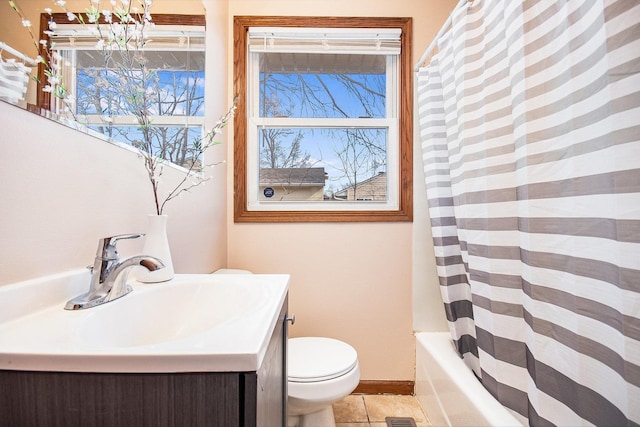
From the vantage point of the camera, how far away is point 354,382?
124cm

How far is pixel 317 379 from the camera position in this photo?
1158 mm

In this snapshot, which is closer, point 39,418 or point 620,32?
point 39,418

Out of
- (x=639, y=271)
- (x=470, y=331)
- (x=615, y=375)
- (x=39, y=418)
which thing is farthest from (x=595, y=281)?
(x=39, y=418)

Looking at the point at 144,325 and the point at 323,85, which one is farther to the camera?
the point at 323,85

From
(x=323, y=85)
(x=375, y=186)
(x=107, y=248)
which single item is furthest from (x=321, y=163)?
(x=107, y=248)

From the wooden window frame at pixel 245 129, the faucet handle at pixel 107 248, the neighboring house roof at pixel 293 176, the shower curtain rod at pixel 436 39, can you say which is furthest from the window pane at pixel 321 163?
the faucet handle at pixel 107 248

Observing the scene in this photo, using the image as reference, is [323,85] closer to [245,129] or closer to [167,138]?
[245,129]

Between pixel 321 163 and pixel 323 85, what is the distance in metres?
Answer: 0.49

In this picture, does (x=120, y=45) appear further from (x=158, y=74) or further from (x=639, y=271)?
(x=639, y=271)

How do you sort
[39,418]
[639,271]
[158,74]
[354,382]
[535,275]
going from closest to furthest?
[39,418], [639,271], [535,275], [158,74], [354,382]

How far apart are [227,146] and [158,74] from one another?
74cm

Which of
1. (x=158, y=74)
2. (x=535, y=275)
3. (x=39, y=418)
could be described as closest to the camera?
(x=39, y=418)

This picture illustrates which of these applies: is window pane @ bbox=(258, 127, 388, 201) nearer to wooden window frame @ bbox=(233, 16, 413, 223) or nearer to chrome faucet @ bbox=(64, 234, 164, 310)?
wooden window frame @ bbox=(233, 16, 413, 223)

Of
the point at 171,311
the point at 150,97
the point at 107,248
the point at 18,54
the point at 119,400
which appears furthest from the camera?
the point at 150,97
